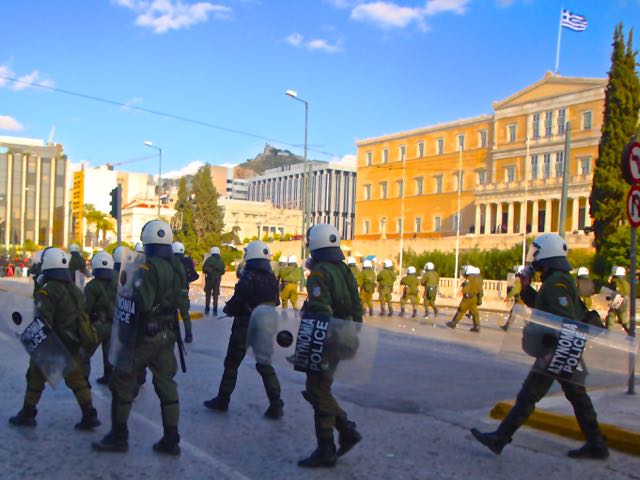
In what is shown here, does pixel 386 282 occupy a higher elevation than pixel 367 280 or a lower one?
lower

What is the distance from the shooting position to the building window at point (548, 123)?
62719 millimetres

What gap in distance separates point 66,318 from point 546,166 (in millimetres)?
62038

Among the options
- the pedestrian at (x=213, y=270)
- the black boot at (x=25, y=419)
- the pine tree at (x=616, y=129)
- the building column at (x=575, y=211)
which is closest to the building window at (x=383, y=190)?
the building column at (x=575, y=211)

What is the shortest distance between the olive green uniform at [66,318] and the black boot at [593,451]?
153 inches

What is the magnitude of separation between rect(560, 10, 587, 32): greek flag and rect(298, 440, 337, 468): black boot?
1801 inches

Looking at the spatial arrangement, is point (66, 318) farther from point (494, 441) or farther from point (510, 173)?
point (510, 173)

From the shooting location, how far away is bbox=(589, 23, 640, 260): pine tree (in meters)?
35.0

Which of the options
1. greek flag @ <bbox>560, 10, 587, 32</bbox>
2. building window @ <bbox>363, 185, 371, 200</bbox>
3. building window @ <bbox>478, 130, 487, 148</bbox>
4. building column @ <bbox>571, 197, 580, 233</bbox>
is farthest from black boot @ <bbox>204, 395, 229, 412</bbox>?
building window @ <bbox>363, 185, 371, 200</bbox>

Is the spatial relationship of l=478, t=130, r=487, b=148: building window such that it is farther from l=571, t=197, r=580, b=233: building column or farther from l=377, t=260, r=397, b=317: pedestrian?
l=377, t=260, r=397, b=317: pedestrian

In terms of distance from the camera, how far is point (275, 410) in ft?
21.2

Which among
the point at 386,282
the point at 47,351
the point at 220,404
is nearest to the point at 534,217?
the point at 386,282

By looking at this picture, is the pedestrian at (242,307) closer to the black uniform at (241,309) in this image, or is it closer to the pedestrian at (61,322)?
the black uniform at (241,309)

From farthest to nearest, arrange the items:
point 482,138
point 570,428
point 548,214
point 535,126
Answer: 1. point 482,138
2. point 535,126
3. point 548,214
4. point 570,428

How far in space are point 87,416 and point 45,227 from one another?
113332 mm
